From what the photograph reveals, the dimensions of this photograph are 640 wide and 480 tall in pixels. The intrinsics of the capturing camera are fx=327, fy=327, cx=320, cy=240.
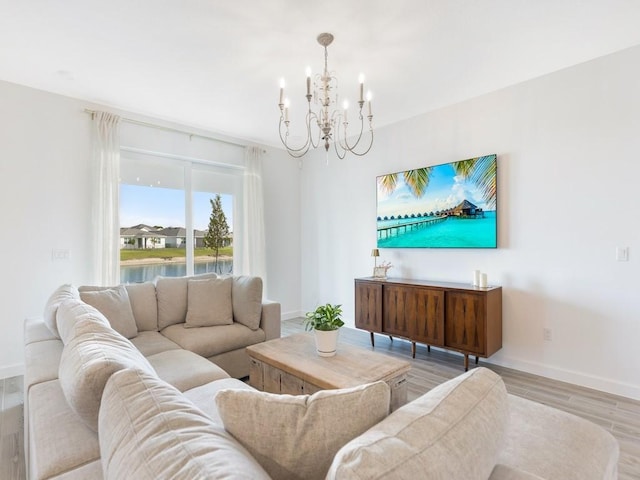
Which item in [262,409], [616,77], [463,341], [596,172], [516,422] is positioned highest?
[616,77]

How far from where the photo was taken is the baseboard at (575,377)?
2602 millimetres

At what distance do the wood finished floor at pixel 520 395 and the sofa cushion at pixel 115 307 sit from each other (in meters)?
0.82

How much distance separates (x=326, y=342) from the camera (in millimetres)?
2244

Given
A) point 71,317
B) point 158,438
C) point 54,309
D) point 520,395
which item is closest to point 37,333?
point 54,309

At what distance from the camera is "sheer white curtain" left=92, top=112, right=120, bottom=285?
3.46m

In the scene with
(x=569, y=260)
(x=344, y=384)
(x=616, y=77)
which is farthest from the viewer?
(x=569, y=260)

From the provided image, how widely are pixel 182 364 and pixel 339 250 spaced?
305cm

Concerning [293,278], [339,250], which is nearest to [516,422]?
[339,250]

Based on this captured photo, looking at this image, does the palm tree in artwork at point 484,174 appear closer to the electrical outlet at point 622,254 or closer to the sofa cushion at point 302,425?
the electrical outlet at point 622,254

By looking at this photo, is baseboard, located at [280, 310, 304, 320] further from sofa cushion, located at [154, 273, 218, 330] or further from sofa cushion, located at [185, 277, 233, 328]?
sofa cushion, located at [154, 273, 218, 330]

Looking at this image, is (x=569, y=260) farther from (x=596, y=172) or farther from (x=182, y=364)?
(x=182, y=364)

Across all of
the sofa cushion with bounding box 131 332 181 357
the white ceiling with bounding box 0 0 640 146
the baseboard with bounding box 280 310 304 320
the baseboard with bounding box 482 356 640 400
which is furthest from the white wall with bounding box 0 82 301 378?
the baseboard with bounding box 482 356 640 400

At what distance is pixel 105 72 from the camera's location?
115 inches

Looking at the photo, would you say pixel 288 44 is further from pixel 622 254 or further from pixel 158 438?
pixel 622 254
